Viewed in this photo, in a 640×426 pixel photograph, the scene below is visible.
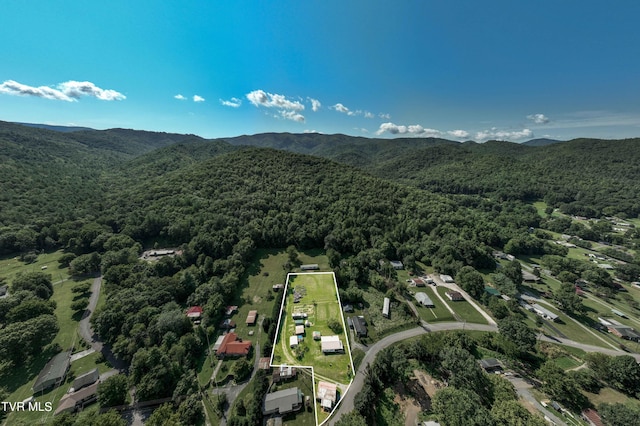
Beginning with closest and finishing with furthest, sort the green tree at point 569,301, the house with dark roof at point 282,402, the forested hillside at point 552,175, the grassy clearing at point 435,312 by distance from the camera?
the house with dark roof at point 282,402 < the grassy clearing at point 435,312 < the green tree at point 569,301 < the forested hillside at point 552,175

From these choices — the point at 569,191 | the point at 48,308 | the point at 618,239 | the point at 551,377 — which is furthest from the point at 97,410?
the point at 569,191

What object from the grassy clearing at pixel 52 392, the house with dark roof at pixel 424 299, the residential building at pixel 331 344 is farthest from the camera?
the house with dark roof at pixel 424 299

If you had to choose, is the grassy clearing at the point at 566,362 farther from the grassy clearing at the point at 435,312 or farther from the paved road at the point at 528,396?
the grassy clearing at the point at 435,312

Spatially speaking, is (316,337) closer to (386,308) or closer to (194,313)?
(386,308)

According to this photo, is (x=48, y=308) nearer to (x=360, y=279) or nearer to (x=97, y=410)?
(x=97, y=410)

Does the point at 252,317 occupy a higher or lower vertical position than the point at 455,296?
lower

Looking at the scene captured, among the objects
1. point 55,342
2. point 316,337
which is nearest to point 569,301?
point 316,337

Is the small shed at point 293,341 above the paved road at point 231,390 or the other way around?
above

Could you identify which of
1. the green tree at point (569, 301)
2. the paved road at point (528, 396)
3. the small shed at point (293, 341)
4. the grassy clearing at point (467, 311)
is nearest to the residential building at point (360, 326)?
the small shed at point (293, 341)
